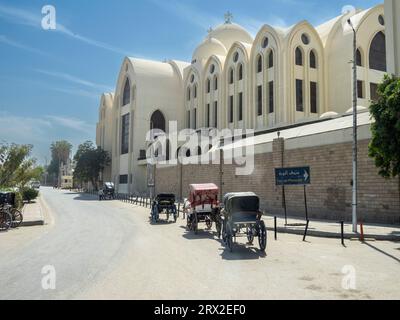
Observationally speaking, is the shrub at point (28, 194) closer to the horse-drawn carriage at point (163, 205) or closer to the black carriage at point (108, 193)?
the black carriage at point (108, 193)

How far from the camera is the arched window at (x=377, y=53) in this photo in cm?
3881

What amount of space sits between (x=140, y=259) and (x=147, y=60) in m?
59.6

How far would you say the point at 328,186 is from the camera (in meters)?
19.5

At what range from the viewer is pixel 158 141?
5103 cm

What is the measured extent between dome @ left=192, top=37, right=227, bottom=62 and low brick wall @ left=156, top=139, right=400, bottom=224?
109 ft

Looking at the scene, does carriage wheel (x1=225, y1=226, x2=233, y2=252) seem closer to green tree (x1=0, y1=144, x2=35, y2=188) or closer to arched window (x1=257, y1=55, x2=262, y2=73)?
green tree (x1=0, y1=144, x2=35, y2=188)

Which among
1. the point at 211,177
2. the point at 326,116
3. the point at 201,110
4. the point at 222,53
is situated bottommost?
the point at 211,177

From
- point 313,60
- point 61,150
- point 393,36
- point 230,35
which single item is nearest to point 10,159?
point 393,36

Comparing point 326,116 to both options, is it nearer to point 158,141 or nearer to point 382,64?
point 382,64

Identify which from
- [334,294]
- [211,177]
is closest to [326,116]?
[211,177]

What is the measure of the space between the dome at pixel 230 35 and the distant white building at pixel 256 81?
0.17 metres

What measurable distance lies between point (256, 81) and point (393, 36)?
1962 cm

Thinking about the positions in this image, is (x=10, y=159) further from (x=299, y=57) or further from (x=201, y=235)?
(x=299, y=57)

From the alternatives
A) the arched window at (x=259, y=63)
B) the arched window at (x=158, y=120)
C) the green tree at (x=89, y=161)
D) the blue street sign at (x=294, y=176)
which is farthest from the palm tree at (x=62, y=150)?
the blue street sign at (x=294, y=176)
